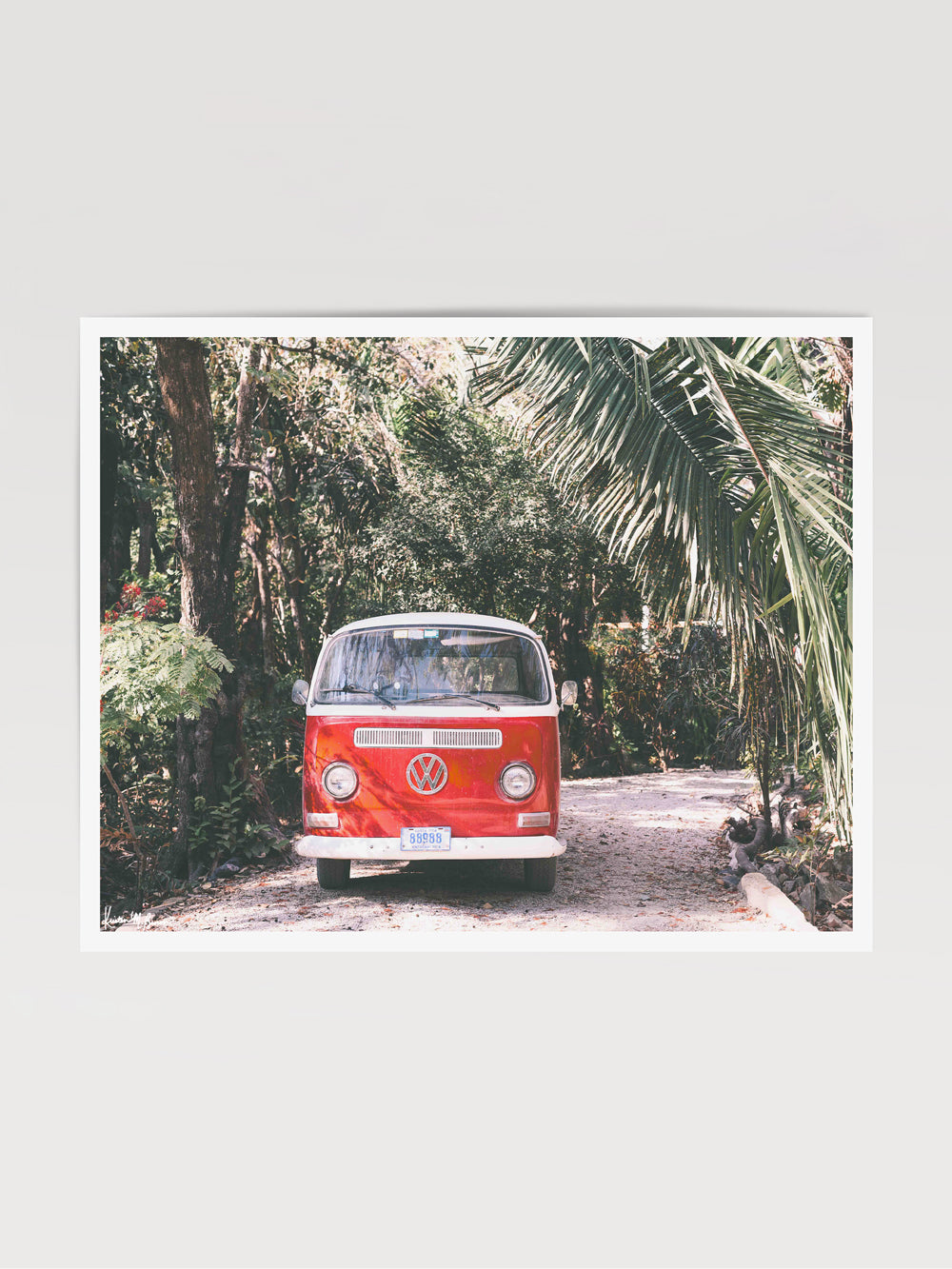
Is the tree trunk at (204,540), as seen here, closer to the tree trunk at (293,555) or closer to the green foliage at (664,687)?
the tree trunk at (293,555)

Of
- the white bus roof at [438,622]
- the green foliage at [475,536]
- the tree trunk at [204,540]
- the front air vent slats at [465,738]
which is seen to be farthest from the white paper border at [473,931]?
the white bus roof at [438,622]

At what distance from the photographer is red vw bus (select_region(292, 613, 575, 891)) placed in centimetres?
366

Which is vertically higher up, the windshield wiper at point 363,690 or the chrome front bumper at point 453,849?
the windshield wiper at point 363,690

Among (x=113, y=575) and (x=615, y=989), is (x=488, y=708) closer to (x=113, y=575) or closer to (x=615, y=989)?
(x=615, y=989)

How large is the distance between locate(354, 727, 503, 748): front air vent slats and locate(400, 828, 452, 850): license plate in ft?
1.20

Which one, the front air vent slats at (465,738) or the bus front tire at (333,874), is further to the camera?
the bus front tire at (333,874)

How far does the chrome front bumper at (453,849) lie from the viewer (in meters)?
3.63

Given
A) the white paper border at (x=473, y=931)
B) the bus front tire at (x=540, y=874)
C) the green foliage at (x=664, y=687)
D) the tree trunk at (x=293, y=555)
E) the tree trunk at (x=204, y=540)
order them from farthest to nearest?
the tree trunk at (x=293, y=555) → the tree trunk at (x=204, y=540) → the green foliage at (x=664, y=687) → the bus front tire at (x=540, y=874) → the white paper border at (x=473, y=931)

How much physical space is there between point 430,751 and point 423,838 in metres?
0.38

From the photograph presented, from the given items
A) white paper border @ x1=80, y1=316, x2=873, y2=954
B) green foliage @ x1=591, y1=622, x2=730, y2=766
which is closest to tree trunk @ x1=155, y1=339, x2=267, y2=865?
white paper border @ x1=80, y1=316, x2=873, y2=954

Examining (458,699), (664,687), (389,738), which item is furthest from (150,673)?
(664,687)

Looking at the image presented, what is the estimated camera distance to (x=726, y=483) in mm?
3787
